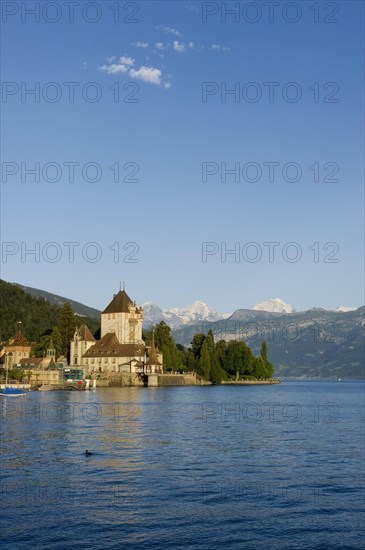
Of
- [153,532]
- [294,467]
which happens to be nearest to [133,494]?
[153,532]

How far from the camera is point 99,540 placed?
2734cm

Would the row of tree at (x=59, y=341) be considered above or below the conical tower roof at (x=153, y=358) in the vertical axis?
above

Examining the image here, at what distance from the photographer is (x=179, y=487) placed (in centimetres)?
3734

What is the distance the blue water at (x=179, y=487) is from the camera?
28453 mm

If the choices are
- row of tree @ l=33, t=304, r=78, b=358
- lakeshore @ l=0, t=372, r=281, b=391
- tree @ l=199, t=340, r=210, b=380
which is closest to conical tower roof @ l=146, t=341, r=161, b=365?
lakeshore @ l=0, t=372, r=281, b=391

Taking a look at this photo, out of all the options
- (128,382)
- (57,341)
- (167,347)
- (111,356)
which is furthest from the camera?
(167,347)

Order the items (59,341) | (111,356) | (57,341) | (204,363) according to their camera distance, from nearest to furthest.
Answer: (111,356) → (57,341) → (59,341) → (204,363)

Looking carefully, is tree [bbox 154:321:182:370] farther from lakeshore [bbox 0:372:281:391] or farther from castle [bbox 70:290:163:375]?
lakeshore [bbox 0:372:281:391]

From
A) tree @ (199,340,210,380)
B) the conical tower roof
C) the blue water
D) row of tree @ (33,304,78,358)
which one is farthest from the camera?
tree @ (199,340,210,380)

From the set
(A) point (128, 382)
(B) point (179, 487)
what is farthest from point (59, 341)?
(B) point (179, 487)

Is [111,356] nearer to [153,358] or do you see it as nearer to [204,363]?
[153,358]

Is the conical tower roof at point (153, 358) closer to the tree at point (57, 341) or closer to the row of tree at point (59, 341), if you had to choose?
the tree at point (57, 341)

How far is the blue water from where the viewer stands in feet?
93.4

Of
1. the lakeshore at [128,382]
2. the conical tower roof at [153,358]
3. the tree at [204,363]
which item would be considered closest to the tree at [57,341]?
the lakeshore at [128,382]
